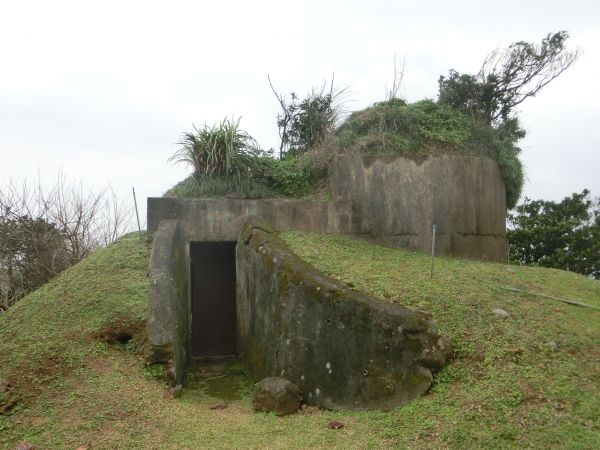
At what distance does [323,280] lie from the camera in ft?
18.9

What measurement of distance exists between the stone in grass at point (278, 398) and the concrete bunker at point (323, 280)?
187mm

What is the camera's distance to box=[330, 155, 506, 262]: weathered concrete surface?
8648mm

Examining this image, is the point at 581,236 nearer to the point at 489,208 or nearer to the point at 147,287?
the point at 489,208

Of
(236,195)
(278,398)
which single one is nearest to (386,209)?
(236,195)

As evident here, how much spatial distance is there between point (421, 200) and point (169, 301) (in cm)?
452

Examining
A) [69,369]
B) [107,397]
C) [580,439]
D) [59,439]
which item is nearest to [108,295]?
[69,369]

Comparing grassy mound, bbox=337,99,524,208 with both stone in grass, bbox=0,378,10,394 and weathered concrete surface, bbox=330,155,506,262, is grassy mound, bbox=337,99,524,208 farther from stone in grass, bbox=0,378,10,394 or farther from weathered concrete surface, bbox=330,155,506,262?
stone in grass, bbox=0,378,10,394

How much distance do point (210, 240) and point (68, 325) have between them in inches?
108

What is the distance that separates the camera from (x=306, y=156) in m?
9.61

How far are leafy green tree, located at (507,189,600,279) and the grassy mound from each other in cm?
301

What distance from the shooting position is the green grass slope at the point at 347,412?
13.8 ft

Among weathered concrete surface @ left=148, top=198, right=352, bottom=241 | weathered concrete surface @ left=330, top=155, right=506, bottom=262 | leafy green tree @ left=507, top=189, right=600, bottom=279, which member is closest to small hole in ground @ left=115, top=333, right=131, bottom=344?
weathered concrete surface @ left=148, top=198, right=352, bottom=241

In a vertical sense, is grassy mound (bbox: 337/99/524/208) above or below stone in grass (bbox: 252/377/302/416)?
above

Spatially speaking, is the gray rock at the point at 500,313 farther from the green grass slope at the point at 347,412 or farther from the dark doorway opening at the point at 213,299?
the dark doorway opening at the point at 213,299
